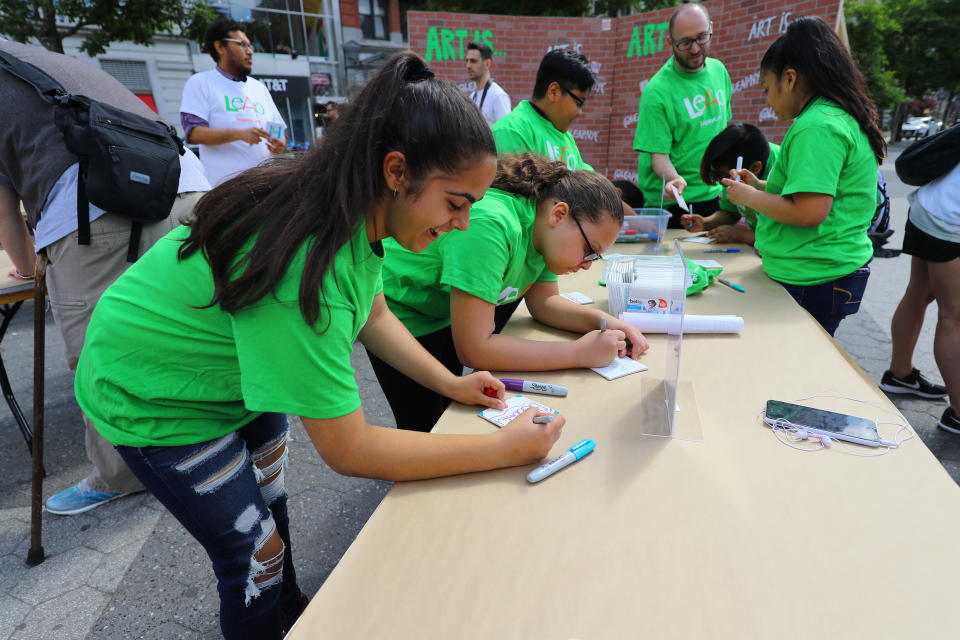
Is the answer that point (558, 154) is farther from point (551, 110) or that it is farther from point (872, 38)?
point (872, 38)

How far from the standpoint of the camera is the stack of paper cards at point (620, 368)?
1.29 meters

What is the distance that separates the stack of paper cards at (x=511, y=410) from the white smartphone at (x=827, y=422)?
46 cm

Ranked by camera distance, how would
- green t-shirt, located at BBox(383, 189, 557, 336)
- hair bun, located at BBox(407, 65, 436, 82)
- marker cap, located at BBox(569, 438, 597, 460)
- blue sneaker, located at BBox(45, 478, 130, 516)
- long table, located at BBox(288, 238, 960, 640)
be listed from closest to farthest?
long table, located at BBox(288, 238, 960, 640), hair bun, located at BBox(407, 65, 436, 82), marker cap, located at BBox(569, 438, 597, 460), green t-shirt, located at BBox(383, 189, 557, 336), blue sneaker, located at BBox(45, 478, 130, 516)

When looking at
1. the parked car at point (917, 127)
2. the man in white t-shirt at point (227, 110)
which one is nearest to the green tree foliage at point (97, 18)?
the man in white t-shirt at point (227, 110)

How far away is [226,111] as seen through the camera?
2.91 meters

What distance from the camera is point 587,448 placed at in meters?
0.98

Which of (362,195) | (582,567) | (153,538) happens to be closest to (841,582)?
(582,567)

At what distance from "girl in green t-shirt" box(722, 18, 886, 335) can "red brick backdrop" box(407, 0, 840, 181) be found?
3.89 metres

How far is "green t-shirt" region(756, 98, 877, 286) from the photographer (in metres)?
1.65

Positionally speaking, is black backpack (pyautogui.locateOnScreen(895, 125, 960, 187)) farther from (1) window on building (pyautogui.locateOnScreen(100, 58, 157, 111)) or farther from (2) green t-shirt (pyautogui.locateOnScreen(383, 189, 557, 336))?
(1) window on building (pyautogui.locateOnScreen(100, 58, 157, 111))

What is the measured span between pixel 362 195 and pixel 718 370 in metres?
0.99

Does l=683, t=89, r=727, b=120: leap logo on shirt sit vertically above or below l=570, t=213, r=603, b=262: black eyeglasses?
above

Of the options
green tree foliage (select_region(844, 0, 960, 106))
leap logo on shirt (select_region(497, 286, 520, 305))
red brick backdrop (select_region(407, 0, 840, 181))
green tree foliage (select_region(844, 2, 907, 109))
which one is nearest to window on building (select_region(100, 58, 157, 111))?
red brick backdrop (select_region(407, 0, 840, 181))

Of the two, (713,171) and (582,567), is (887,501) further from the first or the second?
(713,171)
